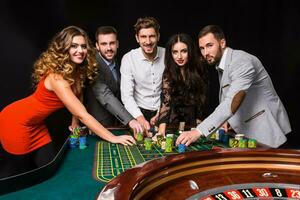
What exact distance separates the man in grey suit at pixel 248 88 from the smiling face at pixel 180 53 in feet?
1.54

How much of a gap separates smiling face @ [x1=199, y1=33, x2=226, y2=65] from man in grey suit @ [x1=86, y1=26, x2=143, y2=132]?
78 centimetres

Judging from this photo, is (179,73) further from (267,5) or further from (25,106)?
(267,5)

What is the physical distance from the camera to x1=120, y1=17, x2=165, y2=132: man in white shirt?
355 cm

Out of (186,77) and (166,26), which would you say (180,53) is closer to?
(186,77)

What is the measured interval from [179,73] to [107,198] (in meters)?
2.49

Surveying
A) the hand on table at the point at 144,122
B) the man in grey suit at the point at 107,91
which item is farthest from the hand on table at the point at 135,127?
the hand on table at the point at 144,122

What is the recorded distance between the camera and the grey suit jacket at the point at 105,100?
118 inches

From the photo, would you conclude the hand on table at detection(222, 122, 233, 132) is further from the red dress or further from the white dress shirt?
the red dress

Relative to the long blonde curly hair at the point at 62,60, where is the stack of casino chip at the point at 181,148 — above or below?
below

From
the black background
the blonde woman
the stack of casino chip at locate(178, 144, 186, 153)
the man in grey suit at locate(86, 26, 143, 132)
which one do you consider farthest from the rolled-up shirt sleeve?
the black background

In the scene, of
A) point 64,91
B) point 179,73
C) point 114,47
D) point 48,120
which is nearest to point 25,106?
point 64,91

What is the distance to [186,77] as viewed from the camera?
11.4 ft

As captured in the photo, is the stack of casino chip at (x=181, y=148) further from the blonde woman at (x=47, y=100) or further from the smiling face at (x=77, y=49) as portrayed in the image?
the smiling face at (x=77, y=49)

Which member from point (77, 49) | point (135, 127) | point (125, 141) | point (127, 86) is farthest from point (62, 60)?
point (127, 86)
